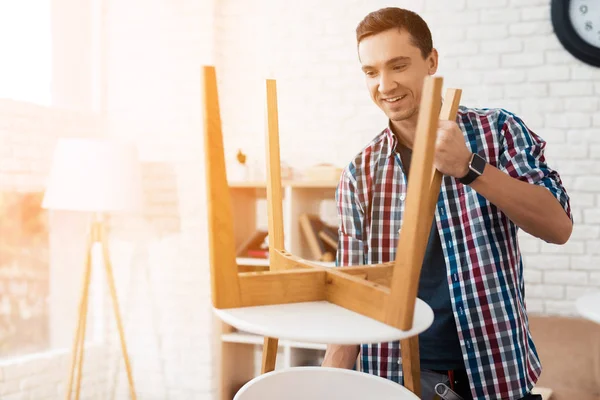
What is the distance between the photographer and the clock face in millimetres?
3207

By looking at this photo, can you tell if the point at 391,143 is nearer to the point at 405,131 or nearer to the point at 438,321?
the point at 405,131

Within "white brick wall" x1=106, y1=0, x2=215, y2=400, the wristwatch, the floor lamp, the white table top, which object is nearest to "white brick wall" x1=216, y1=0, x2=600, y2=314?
"white brick wall" x1=106, y1=0, x2=215, y2=400

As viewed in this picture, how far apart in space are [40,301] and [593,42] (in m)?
3.50

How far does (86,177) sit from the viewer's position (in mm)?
3139

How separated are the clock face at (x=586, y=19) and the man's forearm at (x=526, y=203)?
2.27 metres

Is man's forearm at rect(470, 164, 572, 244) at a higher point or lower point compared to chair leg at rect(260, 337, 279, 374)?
higher

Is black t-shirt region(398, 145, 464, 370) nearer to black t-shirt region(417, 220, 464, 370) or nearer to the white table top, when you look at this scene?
black t-shirt region(417, 220, 464, 370)

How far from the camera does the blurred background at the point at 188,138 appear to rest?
330 cm

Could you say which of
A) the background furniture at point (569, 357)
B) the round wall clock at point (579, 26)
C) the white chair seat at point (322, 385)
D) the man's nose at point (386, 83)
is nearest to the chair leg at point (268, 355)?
the white chair seat at point (322, 385)

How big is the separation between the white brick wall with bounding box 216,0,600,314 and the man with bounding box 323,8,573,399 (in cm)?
189

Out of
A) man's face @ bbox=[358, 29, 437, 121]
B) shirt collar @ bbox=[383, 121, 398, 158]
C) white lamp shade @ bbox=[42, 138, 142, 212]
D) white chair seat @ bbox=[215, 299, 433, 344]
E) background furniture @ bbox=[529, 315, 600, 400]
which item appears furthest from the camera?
white lamp shade @ bbox=[42, 138, 142, 212]

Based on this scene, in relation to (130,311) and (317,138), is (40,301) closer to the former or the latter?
(130,311)

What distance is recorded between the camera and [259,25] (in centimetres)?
386

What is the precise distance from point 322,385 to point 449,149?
1.58 ft
